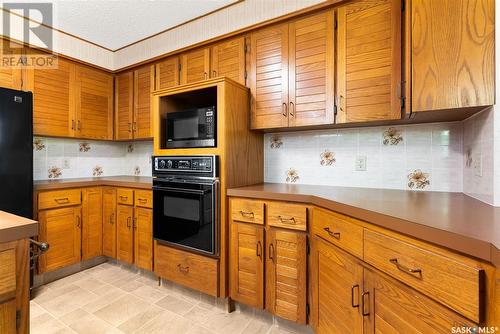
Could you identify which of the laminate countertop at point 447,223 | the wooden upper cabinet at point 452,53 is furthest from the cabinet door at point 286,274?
the wooden upper cabinet at point 452,53

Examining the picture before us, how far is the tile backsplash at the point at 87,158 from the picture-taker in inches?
99.0

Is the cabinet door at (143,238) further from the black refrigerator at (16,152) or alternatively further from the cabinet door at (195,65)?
the cabinet door at (195,65)

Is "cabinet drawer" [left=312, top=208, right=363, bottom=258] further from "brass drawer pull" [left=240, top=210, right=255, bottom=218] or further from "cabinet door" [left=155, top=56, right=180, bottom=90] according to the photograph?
"cabinet door" [left=155, top=56, right=180, bottom=90]

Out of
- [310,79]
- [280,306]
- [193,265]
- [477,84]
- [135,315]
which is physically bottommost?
[135,315]

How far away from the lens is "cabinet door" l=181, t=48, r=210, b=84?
2.18 m

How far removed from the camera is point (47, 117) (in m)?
2.33

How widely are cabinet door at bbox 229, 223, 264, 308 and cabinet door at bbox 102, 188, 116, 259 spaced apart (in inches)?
56.9

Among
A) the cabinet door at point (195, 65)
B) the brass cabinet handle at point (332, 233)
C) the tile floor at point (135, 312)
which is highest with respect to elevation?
the cabinet door at point (195, 65)

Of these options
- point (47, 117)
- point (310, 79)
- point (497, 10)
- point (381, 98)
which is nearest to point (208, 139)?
point (310, 79)

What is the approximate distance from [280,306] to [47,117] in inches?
107

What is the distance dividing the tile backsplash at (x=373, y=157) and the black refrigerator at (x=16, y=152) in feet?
6.41

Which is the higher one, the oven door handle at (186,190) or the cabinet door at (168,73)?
the cabinet door at (168,73)

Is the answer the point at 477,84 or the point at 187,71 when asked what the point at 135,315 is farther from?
the point at 477,84

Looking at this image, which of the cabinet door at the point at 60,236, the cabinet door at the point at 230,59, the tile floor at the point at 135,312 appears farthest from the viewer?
the cabinet door at the point at 60,236
